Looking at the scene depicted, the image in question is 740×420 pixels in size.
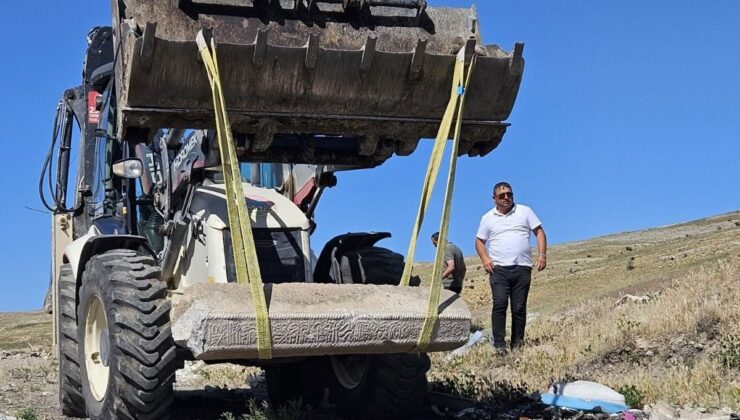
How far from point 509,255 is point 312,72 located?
464 cm

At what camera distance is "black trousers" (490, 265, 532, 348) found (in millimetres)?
10570

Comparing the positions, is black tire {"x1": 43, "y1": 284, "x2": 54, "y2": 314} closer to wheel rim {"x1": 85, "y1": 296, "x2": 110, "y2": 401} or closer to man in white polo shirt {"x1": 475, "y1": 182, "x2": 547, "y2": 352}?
wheel rim {"x1": 85, "y1": 296, "x2": 110, "y2": 401}

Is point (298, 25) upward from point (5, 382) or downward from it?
upward

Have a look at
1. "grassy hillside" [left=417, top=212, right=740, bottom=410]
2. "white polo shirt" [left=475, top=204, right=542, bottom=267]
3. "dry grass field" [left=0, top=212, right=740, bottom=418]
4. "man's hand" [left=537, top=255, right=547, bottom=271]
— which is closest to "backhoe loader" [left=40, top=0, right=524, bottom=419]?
"dry grass field" [left=0, top=212, right=740, bottom=418]

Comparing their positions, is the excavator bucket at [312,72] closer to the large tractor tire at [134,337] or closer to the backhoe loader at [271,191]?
the backhoe loader at [271,191]

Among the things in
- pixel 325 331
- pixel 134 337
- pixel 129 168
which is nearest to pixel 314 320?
pixel 325 331

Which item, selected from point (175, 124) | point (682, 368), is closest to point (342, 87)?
point (175, 124)

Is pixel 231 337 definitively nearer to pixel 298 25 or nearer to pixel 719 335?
pixel 298 25

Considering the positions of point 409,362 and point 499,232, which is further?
point 499,232

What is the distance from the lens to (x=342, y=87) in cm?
663

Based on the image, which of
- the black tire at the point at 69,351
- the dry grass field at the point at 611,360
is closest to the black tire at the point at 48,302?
the dry grass field at the point at 611,360

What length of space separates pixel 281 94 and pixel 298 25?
0.57 m

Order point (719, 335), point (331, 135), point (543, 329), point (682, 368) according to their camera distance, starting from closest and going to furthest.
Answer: point (331, 135)
point (682, 368)
point (719, 335)
point (543, 329)

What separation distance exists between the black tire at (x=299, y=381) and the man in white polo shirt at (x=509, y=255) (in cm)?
269
